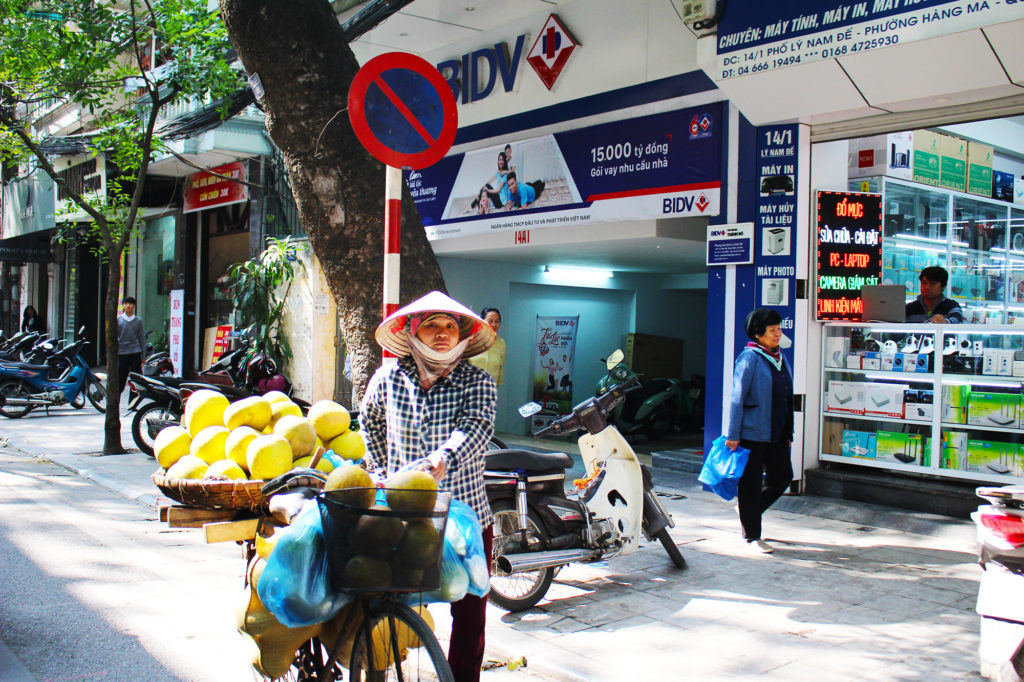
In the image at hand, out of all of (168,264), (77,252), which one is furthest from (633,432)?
(77,252)

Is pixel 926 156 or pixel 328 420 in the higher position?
pixel 926 156

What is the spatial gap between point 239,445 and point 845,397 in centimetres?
625

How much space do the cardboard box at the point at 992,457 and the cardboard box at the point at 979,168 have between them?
528 centimetres

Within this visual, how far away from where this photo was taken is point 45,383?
1457cm

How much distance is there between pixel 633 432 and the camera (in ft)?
39.7

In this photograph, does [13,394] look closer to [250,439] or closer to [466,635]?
[250,439]

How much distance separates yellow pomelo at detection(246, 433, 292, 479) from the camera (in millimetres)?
3699

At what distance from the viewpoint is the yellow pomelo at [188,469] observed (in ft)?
11.7

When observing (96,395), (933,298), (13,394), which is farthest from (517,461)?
(96,395)

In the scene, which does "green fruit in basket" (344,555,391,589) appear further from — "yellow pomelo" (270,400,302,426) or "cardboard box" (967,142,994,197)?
"cardboard box" (967,142,994,197)

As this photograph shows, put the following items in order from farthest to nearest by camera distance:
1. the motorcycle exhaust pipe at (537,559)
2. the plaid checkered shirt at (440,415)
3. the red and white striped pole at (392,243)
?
the motorcycle exhaust pipe at (537,559) → the red and white striped pole at (392,243) → the plaid checkered shirt at (440,415)

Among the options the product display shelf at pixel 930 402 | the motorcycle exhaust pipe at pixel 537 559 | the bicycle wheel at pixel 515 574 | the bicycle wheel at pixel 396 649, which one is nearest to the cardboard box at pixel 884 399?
the product display shelf at pixel 930 402

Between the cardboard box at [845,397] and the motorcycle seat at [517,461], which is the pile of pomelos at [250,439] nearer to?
the motorcycle seat at [517,461]

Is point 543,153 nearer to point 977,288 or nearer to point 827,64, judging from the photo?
point 827,64
